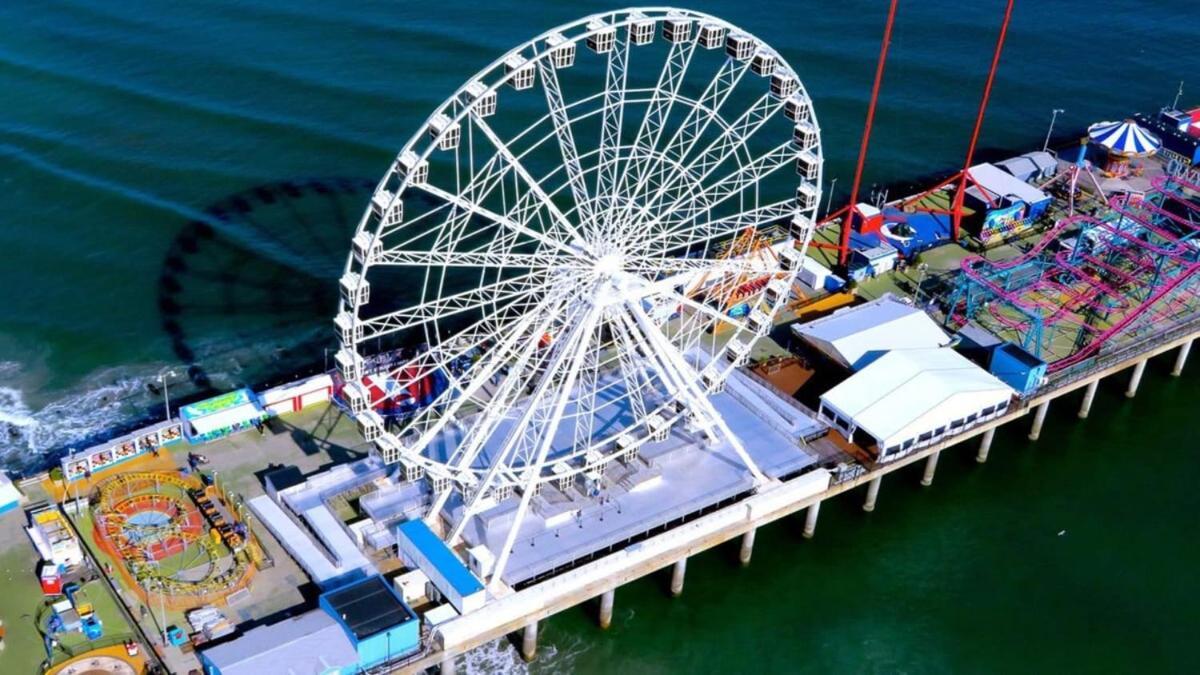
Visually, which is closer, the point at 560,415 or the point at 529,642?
the point at 560,415

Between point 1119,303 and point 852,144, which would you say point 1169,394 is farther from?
point 852,144

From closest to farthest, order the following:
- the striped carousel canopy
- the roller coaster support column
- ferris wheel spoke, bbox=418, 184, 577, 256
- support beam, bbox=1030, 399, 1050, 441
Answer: ferris wheel spoke, bbox=418, 184, 577, 256 → support beam, bbox=1030, 399, 1050, 441 → the roller coaster support column → the striped carousel canopy

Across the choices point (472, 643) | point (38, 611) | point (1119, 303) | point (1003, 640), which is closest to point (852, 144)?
point (1119, 303)

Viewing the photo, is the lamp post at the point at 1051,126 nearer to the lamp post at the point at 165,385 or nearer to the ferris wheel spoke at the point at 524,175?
the ferris wheel spoke at the point at 524,175

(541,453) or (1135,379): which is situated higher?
(541,453)

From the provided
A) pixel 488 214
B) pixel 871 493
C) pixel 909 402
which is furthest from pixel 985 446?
pixel 488 214

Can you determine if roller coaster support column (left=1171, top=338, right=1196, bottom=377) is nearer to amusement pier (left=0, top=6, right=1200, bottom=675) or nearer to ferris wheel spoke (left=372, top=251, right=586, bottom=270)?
amusement pier (left=0, top=6, right=1200, bottom=675)

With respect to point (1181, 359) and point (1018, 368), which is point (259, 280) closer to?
point (1018, 368)

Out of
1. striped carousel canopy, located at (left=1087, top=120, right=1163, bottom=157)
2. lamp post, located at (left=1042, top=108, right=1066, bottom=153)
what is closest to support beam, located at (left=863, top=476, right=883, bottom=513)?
striped carousel canopy, located at (left=1087, top=120, right=1163, bottom=157)
